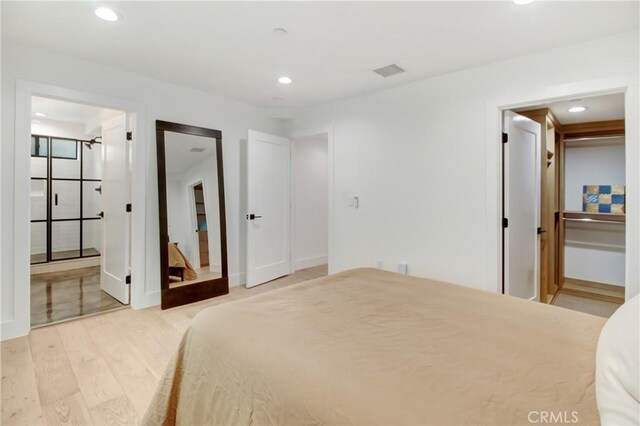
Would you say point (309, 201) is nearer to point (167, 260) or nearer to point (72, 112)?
point (167, 260)

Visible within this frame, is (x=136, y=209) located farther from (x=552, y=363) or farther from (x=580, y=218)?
(x=580, y=218)

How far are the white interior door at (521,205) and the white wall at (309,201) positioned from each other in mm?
2955

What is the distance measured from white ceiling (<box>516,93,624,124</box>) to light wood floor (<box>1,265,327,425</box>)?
4.10m

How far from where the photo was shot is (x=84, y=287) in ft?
13.8

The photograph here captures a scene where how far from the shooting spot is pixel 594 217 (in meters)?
4.25

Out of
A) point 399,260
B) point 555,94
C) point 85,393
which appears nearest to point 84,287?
point 85,393

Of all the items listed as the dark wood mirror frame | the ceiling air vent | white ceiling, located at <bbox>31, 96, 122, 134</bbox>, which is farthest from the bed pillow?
white ceiling, located at <bbox>31, 96, 122, 134</bbox>

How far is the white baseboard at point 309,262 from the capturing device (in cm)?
523

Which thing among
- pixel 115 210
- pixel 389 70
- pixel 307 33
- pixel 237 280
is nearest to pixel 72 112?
pixel 115 210

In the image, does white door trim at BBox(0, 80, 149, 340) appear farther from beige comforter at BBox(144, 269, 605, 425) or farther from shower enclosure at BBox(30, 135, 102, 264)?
shower enclosure at BBox(30, 135, 102, 264)

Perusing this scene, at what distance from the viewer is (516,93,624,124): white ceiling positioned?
3.29 metres

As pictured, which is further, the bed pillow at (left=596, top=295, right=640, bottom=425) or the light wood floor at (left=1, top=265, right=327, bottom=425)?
the light wood floor at (left=1, top=265, right=327, bottom=425)

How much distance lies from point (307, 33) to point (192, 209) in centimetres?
242

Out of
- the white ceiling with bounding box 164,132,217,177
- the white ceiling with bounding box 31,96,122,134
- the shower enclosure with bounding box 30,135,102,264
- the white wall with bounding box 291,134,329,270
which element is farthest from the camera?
the white wall with bounding box 291,134,329,270
